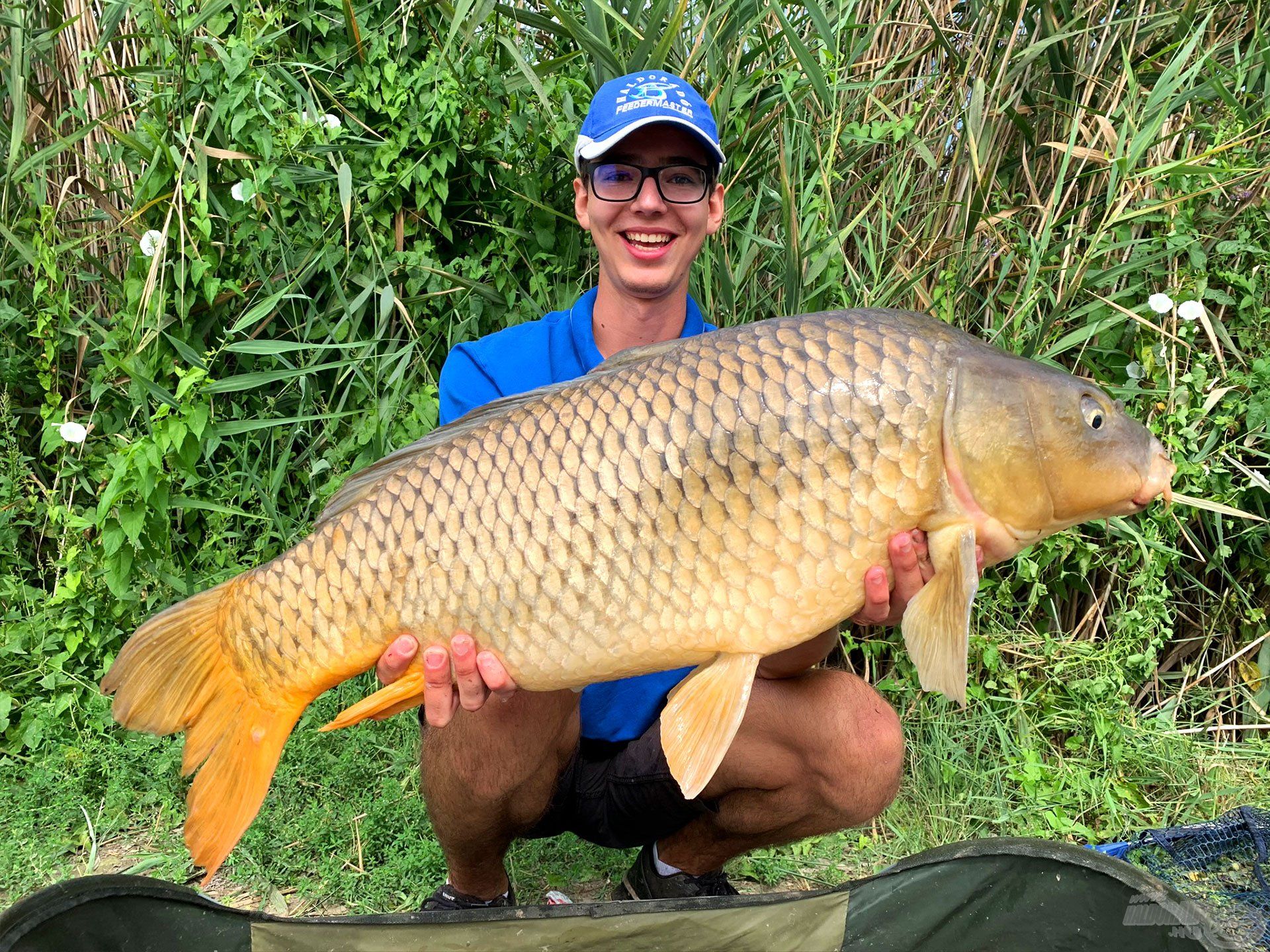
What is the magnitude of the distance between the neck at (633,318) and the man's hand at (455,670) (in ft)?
2.47

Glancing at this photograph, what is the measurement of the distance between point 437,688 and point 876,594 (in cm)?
59

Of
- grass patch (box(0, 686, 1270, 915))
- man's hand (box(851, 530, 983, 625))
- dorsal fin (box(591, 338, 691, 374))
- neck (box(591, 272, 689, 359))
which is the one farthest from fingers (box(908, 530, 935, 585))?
grass patch (box(0, 686, 1270, 915))

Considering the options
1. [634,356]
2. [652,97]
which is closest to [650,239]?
[652,97]

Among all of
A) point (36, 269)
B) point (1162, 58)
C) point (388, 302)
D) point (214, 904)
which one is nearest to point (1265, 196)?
point (1162, 58)

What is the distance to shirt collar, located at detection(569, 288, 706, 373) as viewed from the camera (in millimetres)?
2037

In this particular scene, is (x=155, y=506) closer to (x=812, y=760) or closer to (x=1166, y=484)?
(x=812, y=760)

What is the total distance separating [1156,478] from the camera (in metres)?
1.39

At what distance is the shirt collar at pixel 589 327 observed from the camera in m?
2.04

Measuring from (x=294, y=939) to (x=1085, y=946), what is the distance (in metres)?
1.12

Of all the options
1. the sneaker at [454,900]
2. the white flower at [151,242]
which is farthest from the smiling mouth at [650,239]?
the sneaker at [454,900]

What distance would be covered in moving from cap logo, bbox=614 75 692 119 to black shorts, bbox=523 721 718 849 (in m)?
1.07

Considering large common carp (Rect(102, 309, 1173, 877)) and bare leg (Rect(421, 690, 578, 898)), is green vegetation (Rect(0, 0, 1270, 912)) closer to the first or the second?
bare leg (Rect(421, 690, 578, 898))

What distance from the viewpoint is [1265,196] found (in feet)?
8.00

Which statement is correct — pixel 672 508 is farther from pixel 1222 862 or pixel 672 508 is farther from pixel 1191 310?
pixel 1191 310
